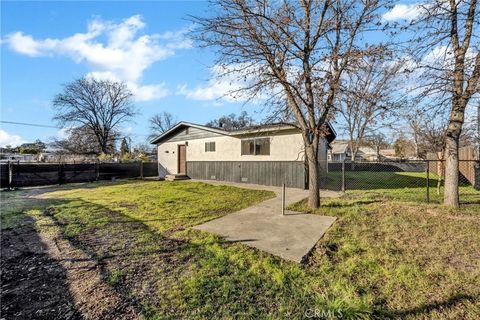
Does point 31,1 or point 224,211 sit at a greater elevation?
point 31,1

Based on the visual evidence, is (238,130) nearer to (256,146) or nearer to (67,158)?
(256,146)

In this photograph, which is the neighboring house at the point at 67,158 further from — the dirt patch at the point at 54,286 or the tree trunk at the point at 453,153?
the tree trunk at the point at 453,153

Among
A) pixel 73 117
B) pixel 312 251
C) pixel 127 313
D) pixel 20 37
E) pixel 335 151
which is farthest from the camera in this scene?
pixel 335 151

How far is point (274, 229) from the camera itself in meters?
4.80

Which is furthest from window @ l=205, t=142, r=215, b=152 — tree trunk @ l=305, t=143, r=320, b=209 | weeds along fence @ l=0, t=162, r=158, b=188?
tree trunk @ l=305, t=143, r=320, b=209

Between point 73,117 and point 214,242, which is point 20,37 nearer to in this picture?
point 214,242

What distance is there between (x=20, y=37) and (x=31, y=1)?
3624 mm

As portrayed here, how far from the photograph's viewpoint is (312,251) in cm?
371

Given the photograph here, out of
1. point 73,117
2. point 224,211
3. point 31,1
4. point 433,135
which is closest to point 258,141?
point 224,211

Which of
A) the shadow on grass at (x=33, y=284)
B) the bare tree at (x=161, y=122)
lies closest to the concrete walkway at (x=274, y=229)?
the shadow on grass at (x=33, y=284)

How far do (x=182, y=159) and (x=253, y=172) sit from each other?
6.57 m

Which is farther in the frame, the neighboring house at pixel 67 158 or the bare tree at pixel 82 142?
the bare tree at pixel 82 142

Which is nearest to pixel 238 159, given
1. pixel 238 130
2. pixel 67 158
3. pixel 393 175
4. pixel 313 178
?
pixel 238 130

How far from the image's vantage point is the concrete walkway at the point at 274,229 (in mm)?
3846
